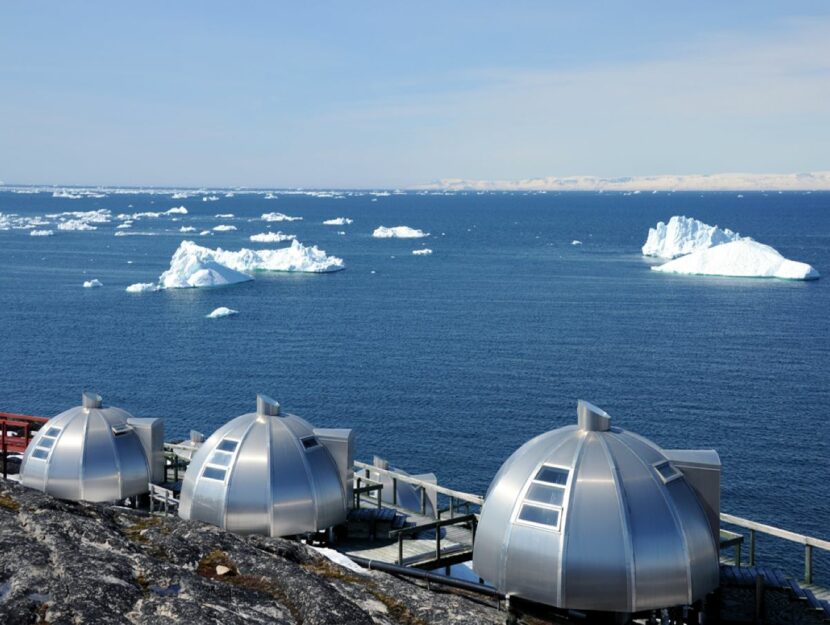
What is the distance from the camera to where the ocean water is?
191ft

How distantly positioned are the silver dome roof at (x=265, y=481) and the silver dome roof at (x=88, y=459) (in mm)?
4188

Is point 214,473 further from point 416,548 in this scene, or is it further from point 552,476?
point 552,476

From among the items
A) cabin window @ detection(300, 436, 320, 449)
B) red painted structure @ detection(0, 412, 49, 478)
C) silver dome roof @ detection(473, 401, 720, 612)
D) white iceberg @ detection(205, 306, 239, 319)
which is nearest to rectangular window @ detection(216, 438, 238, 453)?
cabin window @ detection(300, 436, 320, 449)

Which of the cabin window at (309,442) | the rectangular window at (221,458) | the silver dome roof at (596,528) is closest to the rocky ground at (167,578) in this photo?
the silver dome roof at (596,528)

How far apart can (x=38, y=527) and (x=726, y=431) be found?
5287 cm

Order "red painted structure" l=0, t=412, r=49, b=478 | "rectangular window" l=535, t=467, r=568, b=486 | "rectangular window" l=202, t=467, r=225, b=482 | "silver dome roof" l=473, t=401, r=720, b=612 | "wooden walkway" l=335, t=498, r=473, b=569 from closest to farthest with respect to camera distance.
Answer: "silver dome roof" l=473, t=401, r=720, b=612, "rectangular window" l=535, t=467, r=568, b=486, "wooden walkway" l=335, t=498, r=473, b=569, "rectangular window" l=202, t=467, r=225, b=482, "red painted structure" l=0, t=412, r=49, b=478

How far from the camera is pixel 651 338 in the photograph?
3629 inches

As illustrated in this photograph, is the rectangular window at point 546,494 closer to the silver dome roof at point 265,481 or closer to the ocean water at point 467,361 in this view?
the silver dome roof at point 265,481

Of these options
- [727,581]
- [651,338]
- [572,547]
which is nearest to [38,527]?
[572,547]

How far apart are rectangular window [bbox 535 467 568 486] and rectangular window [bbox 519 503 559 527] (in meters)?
0.55

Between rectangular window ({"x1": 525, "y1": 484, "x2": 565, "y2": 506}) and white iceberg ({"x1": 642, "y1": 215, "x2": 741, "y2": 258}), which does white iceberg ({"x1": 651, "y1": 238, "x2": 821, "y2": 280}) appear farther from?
rectangular window ({"x1": 525, "y1": 484, "x2": 565, "y2": 506})

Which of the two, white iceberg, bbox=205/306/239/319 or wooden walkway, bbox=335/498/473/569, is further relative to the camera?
white iceberg, bbox=205/306/239/319

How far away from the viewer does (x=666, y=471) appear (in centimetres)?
1894

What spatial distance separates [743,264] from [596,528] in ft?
421
